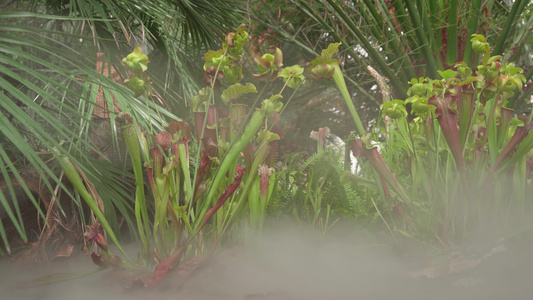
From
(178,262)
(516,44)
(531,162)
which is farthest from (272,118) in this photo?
(516,44)

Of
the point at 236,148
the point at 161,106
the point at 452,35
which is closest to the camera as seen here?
the point at 236,148

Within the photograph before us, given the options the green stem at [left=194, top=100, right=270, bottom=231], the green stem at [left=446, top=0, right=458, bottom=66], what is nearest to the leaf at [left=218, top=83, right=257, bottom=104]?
the green stem at [left=194, top=100, right=270, bottom=231]

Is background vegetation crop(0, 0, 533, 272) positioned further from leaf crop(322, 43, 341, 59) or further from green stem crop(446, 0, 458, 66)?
leaf crop(322, 43, 341, 59)

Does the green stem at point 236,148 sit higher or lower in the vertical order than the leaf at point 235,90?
lower

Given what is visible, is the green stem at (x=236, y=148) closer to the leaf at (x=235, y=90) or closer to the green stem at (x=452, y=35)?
the leaf at (x=235, y=90)

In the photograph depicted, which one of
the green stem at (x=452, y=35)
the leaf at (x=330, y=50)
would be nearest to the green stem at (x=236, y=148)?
the leaf at (x=330, y=50)

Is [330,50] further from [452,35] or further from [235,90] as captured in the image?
[452,35]

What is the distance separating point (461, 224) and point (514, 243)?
10 centimetres

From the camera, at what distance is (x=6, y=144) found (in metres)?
1.08

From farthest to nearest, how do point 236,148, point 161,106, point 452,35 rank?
point 452,35 < point 161,106 < point 236,148

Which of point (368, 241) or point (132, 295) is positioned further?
point (368, 241)

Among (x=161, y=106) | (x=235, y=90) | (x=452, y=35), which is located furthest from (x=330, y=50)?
(x=452, y=35)

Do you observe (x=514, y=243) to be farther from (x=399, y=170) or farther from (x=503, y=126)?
(x=399, y=170)

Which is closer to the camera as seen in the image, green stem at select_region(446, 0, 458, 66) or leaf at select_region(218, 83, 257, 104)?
leaf at select_region(218, 83, 257, 104)
